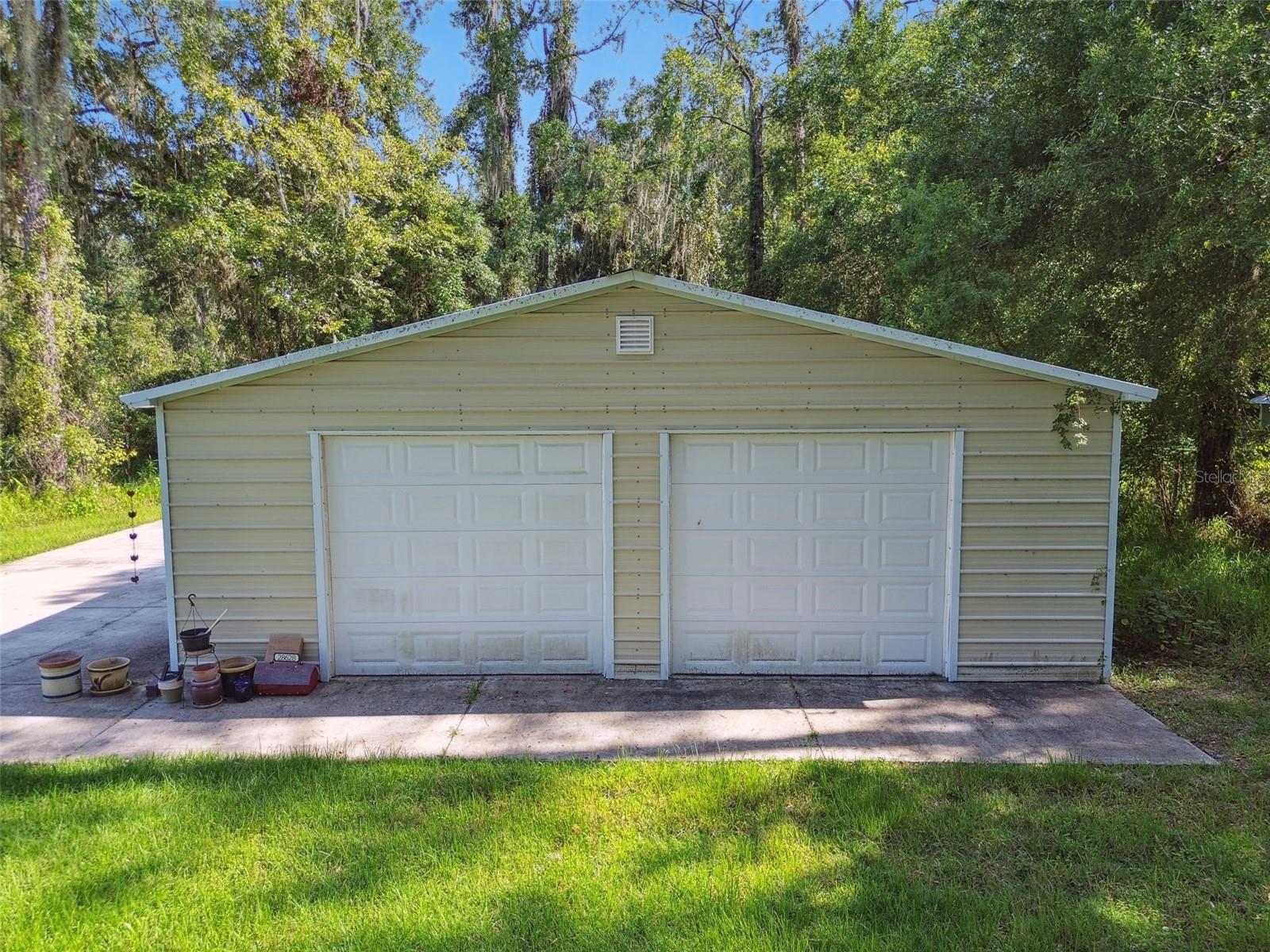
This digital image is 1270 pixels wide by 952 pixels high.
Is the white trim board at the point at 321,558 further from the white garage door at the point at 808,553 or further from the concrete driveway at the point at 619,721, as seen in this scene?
the white garage door at the point at 808,553

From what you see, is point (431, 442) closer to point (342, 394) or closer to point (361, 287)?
point (342, 394)

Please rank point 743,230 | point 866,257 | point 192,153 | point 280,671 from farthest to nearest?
point 743,230 < point 192,153 < point 866,257 < point 280,671

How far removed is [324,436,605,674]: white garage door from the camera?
18.0 ft

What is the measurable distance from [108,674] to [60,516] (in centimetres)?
972

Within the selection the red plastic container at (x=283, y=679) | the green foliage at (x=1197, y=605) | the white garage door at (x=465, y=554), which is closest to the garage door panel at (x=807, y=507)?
the white garage door at (x=465, y=554)

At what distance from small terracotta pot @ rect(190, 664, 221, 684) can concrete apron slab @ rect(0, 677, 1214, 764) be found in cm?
20

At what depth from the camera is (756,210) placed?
564 inches

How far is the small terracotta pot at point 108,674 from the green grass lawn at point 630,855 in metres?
1.20

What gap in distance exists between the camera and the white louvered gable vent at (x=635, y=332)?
5.28m

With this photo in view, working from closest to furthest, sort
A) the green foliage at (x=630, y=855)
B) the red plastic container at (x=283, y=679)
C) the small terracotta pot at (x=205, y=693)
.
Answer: the green foliage at (x=630, y=855), the small terracotta pot at (x=205, y=693), the red plastic container at (x=283, y=679)

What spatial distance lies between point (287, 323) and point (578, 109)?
378 inches

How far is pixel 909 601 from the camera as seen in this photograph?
5.50 metres

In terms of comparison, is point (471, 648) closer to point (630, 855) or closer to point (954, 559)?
point (630, 855)

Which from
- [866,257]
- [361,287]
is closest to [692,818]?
[866,257]
